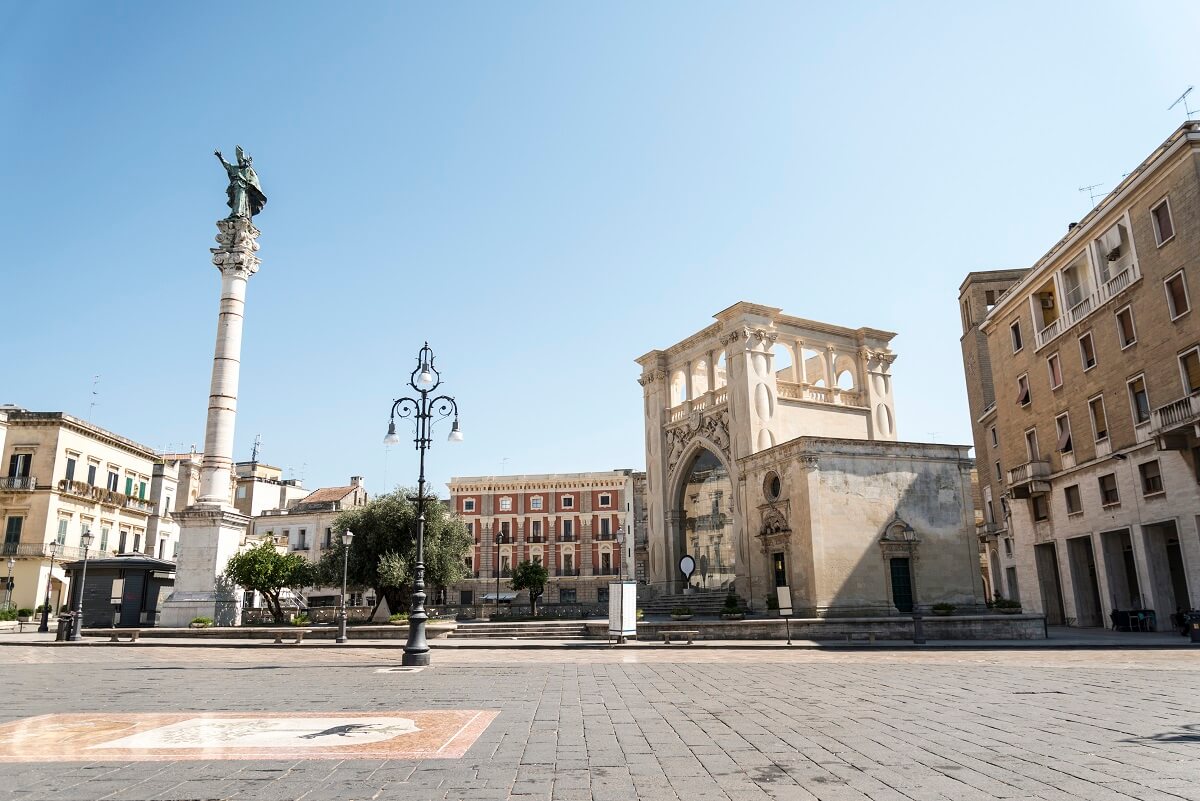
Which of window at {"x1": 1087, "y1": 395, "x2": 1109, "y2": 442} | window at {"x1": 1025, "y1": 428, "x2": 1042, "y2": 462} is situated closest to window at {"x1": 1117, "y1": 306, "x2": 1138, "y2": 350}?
window at {"x1": 1087, "y1": 395, "x2": 1109, "y2": 442}

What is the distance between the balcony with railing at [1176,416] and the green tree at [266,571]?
3117cm

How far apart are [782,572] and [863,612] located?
12.1ft

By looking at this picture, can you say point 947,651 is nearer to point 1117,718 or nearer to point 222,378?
point 1117,718

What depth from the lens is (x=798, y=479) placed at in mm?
29328

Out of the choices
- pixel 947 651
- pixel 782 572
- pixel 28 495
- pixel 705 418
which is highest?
pixel 705 418

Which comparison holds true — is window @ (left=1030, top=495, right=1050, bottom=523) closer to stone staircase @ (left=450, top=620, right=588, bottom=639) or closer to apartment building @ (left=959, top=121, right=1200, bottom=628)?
apartment building @ (left=959, top=121, right=1200, bottom=628)

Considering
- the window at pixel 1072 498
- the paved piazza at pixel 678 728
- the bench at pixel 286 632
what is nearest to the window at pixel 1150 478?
the window at pixel 1072 498

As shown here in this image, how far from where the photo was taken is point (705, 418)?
3819cm

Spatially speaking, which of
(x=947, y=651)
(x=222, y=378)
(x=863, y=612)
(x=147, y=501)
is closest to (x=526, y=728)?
(x=947, y=651)

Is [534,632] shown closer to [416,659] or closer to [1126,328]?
[416,659]

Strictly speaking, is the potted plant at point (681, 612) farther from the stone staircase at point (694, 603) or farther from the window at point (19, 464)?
the window at point (19, 464)

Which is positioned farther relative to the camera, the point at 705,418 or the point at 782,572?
the point at 705,418

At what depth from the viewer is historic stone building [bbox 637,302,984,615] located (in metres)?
28.9

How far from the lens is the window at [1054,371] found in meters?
29.0
